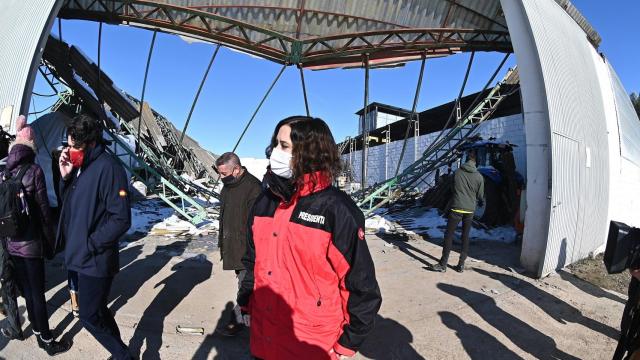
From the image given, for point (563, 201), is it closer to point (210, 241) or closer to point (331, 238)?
point (331, 238)

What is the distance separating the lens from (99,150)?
2783 millimetres

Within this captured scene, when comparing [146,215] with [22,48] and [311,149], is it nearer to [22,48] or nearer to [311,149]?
[22,48]

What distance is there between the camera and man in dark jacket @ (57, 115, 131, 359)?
261 centimetres

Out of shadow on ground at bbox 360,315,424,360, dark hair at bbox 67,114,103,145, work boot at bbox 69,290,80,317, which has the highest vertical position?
dark hair at bbox 67,114,103,145

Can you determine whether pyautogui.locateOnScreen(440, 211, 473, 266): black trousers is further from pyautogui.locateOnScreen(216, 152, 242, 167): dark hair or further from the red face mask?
the red face mask

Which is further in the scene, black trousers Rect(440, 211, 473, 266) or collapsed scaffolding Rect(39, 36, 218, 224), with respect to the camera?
collapsed scaffolding Rect(39, 36, 218, 224)

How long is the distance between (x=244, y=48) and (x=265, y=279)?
8.36 meters

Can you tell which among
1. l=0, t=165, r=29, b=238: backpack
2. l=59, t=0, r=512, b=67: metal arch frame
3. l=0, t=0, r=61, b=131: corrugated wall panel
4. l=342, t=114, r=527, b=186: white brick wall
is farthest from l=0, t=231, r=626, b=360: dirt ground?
l=59, t=0, r=512, b=67: metal arch frame

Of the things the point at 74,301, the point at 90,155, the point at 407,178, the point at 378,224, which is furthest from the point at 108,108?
the point at 90,155

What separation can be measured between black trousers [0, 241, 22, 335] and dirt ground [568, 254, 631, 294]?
7.44 m

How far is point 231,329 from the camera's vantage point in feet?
12.1

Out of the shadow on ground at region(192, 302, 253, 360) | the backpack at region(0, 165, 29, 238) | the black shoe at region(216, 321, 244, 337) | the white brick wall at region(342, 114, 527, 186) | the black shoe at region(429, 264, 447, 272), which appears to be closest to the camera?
the backpack at region(0, 165, 29, 238)

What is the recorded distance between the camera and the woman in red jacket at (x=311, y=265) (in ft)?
5.49

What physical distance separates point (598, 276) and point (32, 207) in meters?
7.77
